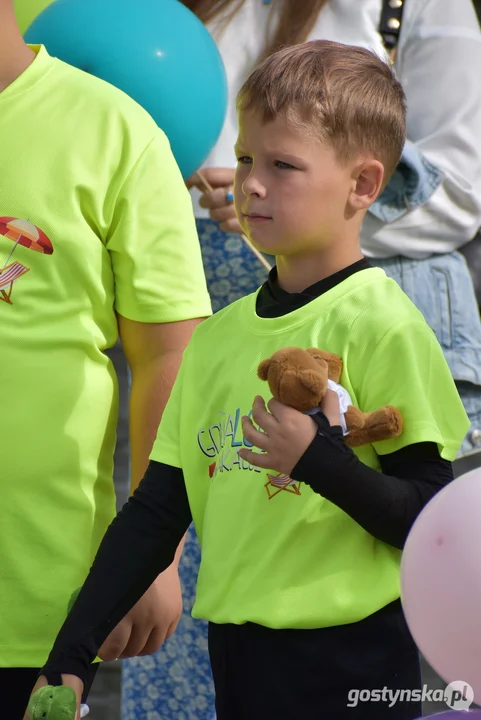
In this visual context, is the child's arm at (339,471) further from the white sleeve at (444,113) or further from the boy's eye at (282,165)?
the white sleeve at (444,113)

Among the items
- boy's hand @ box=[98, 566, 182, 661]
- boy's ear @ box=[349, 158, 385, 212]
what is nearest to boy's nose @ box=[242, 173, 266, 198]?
boy's ear @ box=[349, 158, 385, 212]

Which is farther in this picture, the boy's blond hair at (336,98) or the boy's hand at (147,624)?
the boy's hand at (147,624)

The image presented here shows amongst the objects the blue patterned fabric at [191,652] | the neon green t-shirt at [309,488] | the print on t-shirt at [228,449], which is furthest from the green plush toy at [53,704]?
the blue patterned fabric at [191,652]

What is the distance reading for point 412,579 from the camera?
1.34 m

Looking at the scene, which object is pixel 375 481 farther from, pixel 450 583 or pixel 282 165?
pixel 282 165

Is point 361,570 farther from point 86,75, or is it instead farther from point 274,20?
point 274,20

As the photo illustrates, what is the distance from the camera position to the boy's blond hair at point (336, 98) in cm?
166

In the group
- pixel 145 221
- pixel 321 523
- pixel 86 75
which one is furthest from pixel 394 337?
pixel 86 75

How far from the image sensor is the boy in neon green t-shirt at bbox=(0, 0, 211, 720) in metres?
1.85

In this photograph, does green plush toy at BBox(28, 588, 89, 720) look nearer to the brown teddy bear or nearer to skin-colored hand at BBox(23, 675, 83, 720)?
skin-colored hand at BBox(23, 675, 83, 720)

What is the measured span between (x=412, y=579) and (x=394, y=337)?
13.4 inches

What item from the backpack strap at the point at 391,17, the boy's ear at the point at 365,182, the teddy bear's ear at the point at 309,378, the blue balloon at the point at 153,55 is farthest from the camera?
the backpack strap at the point at 391,17

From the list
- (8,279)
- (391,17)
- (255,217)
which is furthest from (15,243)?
(391,17)

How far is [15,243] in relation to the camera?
1.87m
